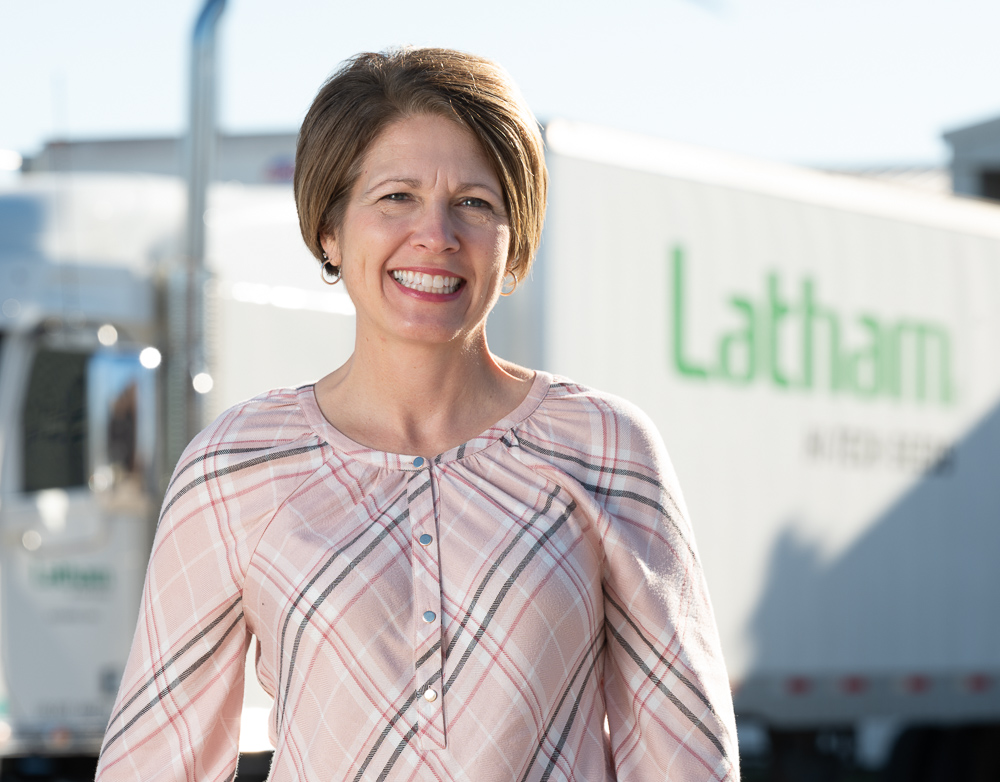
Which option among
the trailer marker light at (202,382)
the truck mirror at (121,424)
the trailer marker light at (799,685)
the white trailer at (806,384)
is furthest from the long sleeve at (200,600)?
the trailer marker light at (799,685)

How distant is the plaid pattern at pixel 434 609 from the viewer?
182 centimetres

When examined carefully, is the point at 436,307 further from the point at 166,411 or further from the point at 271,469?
the point at 166,411

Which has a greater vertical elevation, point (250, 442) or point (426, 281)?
point (426, 281)

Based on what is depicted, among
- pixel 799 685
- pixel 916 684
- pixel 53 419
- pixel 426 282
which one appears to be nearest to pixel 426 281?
pixel 426 282

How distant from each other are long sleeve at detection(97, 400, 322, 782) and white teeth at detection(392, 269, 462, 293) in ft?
0.86

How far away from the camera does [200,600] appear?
75.9 inches

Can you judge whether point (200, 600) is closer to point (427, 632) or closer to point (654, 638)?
point (427, 632)

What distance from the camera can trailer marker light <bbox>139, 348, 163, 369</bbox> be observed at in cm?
600

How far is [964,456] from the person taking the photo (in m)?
8.21

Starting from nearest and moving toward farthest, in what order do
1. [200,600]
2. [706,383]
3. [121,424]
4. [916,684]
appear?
1. [200,600]
2. [121,424]
3. [706,383]
4. [916,684]

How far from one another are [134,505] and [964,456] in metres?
4.73

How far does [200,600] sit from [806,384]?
19.0 feet

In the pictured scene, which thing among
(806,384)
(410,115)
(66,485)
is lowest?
(66,485)

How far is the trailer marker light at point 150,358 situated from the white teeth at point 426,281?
428 cm
